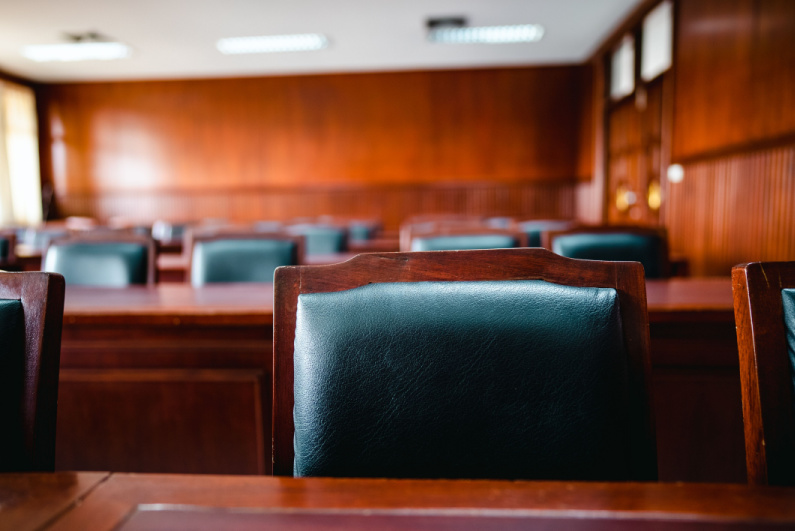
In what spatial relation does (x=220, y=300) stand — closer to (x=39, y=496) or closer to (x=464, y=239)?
(x=464, y=239)

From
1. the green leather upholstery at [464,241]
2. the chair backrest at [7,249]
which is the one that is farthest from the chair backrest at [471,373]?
the chair backrest at [7,249]

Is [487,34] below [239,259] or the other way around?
the other way around

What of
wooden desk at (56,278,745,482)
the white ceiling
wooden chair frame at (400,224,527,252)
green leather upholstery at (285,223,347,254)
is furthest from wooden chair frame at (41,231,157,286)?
the white ceiling

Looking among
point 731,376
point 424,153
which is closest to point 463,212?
point 424,153

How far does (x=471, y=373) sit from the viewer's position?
2.18 ft

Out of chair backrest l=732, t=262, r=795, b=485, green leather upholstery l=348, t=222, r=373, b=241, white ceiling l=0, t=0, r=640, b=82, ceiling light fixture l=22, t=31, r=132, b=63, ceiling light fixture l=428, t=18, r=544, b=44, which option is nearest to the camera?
chair backrest l=732, t=262, r=795, b=485

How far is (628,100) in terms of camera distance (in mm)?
5461

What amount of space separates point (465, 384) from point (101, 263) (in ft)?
5.89

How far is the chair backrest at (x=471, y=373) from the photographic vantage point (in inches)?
25.7

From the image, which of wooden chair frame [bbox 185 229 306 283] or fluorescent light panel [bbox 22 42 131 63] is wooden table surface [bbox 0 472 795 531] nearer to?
wooden chair frame [bbox 185 229 306 283]

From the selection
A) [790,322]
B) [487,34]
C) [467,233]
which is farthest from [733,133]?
[790,322]

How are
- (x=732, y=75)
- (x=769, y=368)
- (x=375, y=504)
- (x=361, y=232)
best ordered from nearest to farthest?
(x=375, y=504) < (x=769, y=368) < (x=732, y=75) < (x=361, y=232)

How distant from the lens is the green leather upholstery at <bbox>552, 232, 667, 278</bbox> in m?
1.90

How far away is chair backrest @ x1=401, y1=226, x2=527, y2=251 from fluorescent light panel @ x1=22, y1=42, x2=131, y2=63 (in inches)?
208
